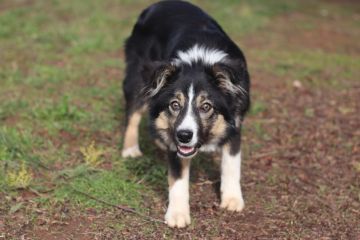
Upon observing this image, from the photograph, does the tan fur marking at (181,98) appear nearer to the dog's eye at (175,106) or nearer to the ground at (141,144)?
the dog's eye at (175,106)

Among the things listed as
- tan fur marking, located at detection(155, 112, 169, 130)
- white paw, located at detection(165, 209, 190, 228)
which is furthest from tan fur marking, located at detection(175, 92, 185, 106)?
white paw, located at detection(165, 209, 190, 228)

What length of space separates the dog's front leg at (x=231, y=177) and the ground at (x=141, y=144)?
0.09 m

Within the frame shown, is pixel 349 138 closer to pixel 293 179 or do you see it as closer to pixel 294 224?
pixel 293 179

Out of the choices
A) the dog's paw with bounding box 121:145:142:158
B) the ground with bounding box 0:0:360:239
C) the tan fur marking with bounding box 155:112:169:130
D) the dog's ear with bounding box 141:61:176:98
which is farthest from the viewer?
the dog's paw with bounding box 121:145:142:158

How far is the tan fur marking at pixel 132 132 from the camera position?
579 centimetres

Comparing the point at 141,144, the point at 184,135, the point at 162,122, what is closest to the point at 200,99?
the point at 184,135

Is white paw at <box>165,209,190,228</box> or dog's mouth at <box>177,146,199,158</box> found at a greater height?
dog's mouth at <box>177,146,199,158</box>

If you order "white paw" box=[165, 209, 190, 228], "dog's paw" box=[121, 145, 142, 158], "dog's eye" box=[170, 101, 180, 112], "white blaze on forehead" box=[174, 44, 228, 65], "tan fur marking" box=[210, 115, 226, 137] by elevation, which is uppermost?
"white blaze on forehead" box=[174, 44, 228, 65]

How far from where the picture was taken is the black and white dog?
4176 millimetres

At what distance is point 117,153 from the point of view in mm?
5828

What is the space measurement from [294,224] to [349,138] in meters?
2.22

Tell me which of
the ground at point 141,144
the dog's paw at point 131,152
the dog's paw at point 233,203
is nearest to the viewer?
the ground at point 141,144

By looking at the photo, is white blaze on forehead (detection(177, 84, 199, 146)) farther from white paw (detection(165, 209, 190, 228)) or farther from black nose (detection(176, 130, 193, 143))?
white paw (detection(165, 209, 190, 228))

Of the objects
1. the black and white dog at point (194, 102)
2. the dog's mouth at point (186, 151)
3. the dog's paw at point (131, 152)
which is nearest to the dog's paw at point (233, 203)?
the black and white dog at point (194, 102)
